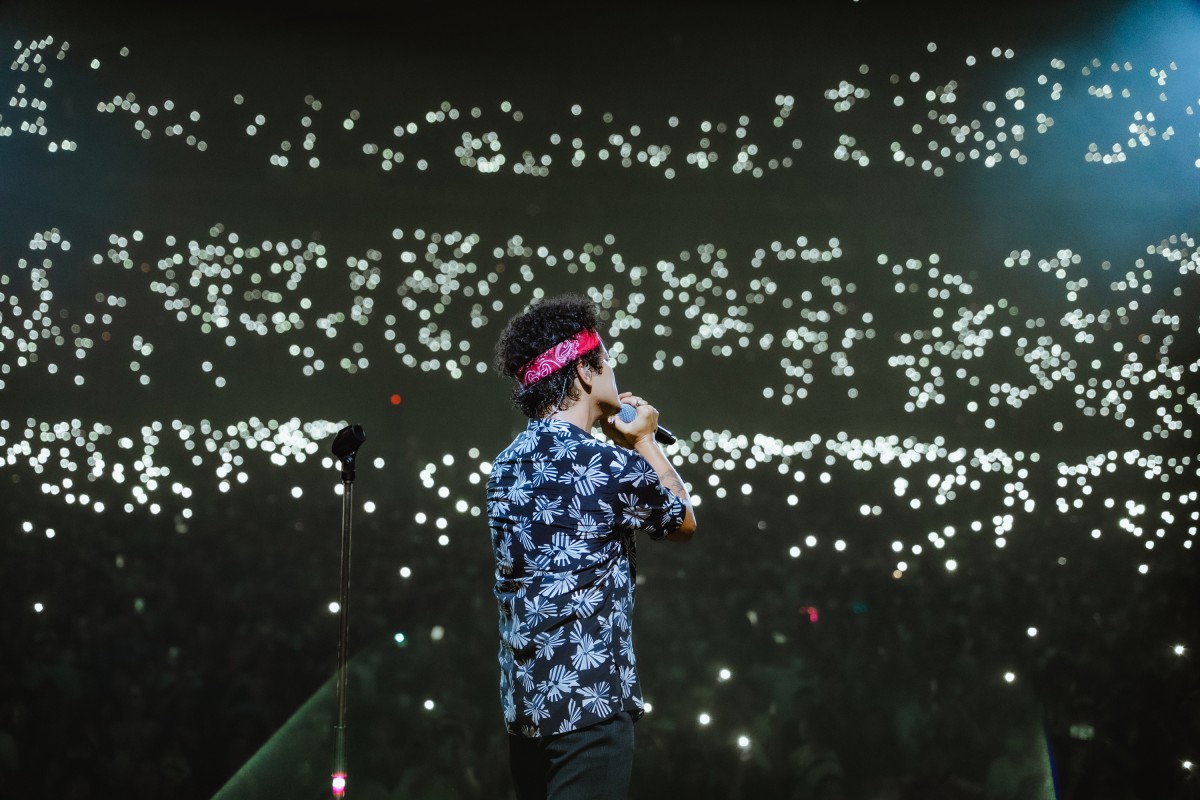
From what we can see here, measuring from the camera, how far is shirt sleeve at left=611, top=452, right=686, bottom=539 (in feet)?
4.02

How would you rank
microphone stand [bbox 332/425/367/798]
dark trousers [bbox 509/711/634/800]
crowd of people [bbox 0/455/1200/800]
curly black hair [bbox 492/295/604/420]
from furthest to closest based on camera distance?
crowd of people [bbox 0/455/1200/800]
microphone stand [bbox 332/425/367/798]
curly black hair [bbox 492/295/604/420]
dark trousers [bbox 509/711/634/800]

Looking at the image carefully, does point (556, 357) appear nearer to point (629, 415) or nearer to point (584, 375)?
point (584, 375)

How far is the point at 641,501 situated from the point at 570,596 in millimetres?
176

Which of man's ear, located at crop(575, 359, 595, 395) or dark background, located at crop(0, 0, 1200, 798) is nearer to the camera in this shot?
man's ear, located at crop(575, 359, 595, 395)

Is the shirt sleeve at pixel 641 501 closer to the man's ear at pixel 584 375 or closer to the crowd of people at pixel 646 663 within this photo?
the man's ear at pixel 584 375

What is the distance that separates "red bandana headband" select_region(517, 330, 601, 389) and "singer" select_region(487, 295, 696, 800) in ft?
0.26

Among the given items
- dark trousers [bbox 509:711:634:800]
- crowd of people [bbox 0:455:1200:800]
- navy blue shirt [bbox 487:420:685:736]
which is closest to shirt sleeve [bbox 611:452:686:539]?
navy blue shirt [bbox 487:420:685:736]

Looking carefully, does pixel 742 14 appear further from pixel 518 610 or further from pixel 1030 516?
pixel 518 610

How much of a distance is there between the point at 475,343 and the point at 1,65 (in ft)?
6.69

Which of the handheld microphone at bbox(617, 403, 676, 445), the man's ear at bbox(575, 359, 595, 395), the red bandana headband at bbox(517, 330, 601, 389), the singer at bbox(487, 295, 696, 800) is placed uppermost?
the red bandana headband at bbox(517, 330, 601, 389)

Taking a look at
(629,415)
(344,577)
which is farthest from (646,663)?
(629,415)

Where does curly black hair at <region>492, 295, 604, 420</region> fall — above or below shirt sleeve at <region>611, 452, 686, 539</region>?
above

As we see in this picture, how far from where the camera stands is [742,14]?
10.7ft

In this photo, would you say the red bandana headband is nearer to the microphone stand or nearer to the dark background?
the microphone stand
